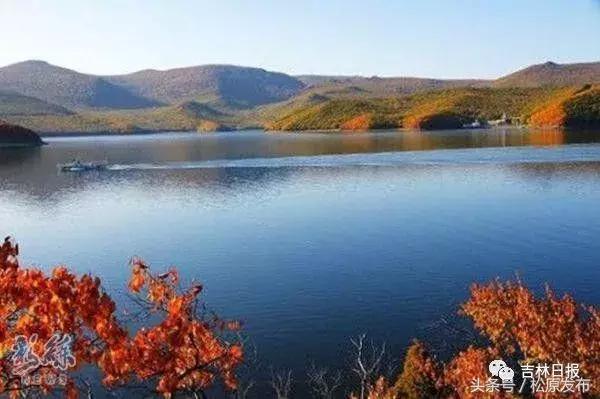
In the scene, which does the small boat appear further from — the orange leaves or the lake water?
the orange leaves

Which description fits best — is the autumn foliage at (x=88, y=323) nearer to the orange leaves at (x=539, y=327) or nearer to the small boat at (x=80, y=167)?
the orange leaves at (x=539, y=327)

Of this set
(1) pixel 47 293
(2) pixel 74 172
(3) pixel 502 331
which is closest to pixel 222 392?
(3) pixel 502 331

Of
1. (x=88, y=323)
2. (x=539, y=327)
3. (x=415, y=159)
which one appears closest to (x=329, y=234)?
(x=539, y=327)

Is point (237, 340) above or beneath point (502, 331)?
beneath

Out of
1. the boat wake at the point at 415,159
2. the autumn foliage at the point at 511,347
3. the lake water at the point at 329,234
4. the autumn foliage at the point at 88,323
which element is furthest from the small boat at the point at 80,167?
A: the autumn foliage at the point at 88,323

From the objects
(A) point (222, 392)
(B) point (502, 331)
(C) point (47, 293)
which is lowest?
(A) point (222, 392)

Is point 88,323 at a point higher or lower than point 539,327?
higher

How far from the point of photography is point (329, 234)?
64438 millimetres

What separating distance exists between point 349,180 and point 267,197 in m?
19.6

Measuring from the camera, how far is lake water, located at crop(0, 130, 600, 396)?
41594mm

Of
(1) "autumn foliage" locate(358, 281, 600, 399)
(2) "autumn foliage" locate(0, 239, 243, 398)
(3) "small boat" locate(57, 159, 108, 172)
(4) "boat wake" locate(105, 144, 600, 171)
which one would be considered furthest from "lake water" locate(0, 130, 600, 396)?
(2) "autumn foliage" locate(0, 239, 243, 398)

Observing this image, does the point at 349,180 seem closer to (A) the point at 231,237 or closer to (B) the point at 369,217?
→ (B) the point at 369,217

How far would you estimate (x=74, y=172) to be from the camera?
135m

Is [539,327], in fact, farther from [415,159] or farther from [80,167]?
[80,167]
